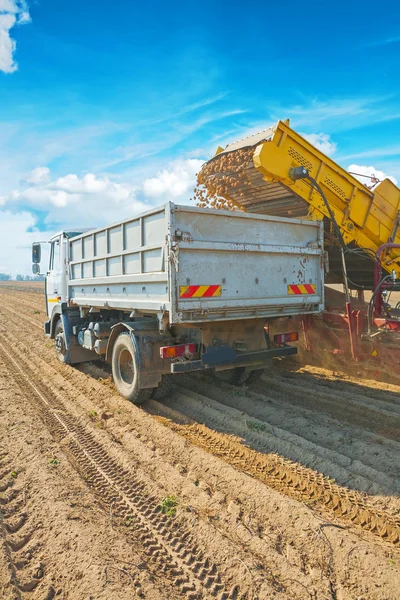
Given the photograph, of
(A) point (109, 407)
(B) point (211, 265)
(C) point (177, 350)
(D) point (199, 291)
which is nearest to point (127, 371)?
(A) point (109, 407)

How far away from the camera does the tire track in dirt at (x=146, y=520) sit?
258 cm

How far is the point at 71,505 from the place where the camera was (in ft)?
11.2

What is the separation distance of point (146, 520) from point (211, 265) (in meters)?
2.84

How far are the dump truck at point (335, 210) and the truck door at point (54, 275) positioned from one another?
3509 mm

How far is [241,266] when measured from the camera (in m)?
5.36

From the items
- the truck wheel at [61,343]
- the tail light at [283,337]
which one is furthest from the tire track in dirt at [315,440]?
the truck wheel at [61,343]

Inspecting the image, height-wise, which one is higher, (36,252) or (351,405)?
(36,252)

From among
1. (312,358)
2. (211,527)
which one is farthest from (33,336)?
(211,527)

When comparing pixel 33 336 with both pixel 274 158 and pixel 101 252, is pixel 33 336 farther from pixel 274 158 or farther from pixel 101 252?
pixel 274 158

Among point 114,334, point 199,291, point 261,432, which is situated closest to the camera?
point 261,432

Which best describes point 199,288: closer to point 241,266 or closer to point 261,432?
point 241,266

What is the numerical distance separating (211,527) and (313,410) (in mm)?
2840

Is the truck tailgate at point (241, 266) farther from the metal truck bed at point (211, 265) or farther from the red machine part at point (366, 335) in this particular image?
the red machine part at point (366, 335)

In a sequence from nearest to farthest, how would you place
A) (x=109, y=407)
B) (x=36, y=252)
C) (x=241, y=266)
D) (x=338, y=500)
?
1. (x=338, y=500)
2. (x=241, y=266)
3. (x=109, y=407)
4. (x=36, y=252)
